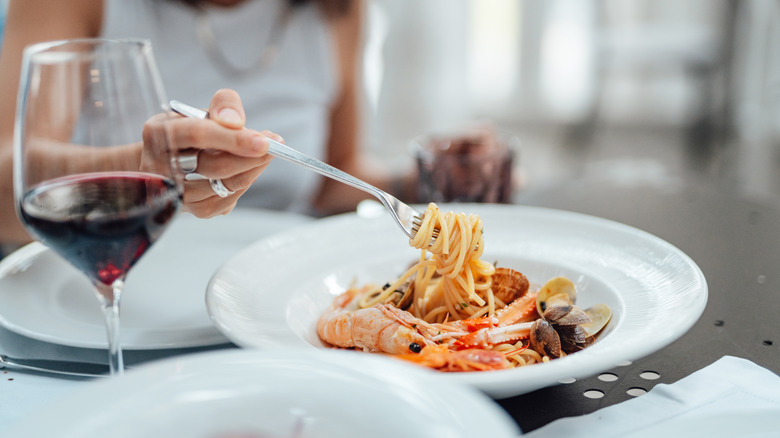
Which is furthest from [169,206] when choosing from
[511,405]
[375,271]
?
[375,271]

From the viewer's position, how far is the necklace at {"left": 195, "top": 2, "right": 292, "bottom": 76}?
247 centimetres

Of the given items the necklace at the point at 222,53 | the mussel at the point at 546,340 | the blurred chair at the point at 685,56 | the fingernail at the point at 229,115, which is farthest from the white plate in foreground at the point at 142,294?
the blurred chair at the point at 685,56

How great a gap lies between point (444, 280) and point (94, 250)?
664 millimetres

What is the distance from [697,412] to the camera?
861mm

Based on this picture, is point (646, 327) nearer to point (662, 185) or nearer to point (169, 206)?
point (169, 206)

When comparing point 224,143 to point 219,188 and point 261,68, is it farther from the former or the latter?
point 261,68

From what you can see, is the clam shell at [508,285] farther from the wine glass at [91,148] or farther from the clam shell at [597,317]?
the wine glass at [91,148]

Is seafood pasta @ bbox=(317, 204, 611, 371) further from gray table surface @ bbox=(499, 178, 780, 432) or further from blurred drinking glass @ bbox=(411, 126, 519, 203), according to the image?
blurred drinking glass @ bbox=(411, 126, 519, 203)

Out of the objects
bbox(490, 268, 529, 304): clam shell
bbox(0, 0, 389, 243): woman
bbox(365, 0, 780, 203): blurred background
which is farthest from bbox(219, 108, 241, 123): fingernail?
bbox(365, 0, 780, 203): blurred background

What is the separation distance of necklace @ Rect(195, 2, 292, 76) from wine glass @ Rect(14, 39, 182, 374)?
5.85 ft

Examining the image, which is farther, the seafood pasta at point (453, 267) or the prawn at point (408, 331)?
the seafood pasta at point (453, 267)

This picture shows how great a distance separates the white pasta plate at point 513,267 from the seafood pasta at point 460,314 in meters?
0.05

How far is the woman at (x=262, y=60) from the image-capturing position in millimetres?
2162

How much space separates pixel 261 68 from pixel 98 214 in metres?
1.91
